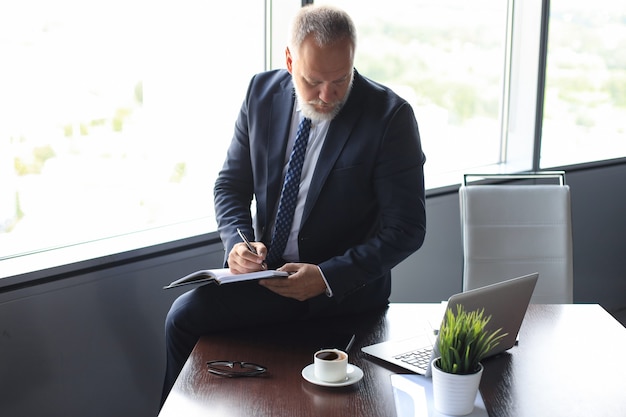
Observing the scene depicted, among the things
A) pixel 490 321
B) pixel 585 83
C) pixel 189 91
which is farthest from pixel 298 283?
pixel 585 83

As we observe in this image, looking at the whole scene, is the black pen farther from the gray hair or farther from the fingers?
the gray hair

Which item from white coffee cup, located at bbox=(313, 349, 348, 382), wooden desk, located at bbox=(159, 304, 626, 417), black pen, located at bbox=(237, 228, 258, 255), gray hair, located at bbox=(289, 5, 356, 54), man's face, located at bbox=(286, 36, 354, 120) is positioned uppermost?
gray hair, located at bbox=(289, 5, 356, 54)

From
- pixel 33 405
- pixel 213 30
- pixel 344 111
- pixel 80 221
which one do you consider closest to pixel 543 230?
pixel 344 111

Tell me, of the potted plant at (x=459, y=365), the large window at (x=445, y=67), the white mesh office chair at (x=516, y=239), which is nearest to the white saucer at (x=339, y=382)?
the potted plant at (x=459, y=365)

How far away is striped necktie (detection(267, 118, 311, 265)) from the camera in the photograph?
242cm

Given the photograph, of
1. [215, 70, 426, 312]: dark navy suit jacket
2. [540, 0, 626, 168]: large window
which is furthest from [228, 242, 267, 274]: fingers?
[540, 0, 626, 168]: large window

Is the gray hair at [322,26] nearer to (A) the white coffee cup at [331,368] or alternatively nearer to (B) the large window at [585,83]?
(A) the white coffee cup at [331,368]

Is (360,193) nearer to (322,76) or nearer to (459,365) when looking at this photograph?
(322,76)

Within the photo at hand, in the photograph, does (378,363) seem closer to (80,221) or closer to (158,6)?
(80,221)

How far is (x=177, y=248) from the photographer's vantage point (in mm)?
2902

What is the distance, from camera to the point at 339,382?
1739mm

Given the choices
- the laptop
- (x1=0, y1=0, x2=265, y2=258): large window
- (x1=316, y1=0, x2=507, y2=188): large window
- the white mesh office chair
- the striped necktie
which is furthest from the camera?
(x1=316, y1=0, x2=507, y2=188): large window

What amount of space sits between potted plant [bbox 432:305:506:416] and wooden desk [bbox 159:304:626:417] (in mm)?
103

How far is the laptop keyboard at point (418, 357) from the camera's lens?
1.86 meters
